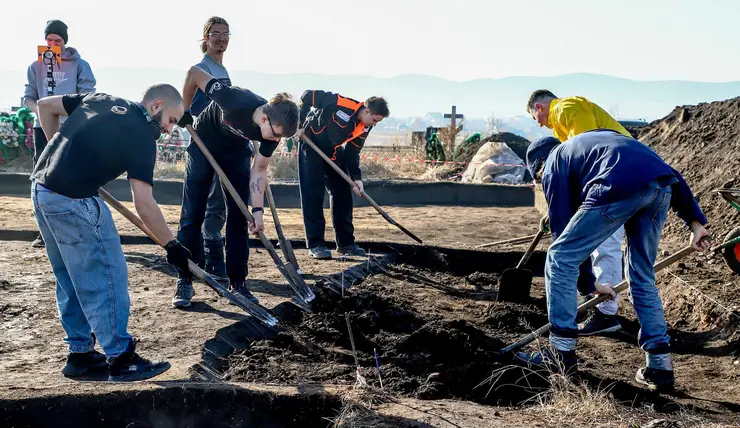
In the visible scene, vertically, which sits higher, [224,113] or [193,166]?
[224,113]

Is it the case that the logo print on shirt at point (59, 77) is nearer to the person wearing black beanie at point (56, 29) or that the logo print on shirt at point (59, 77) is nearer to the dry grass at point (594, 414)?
the person wearing black beanie at point (56, 29)

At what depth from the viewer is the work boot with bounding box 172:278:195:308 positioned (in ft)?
17.9

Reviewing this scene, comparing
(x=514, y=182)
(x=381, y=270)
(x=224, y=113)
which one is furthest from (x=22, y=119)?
(x=224, y=113)

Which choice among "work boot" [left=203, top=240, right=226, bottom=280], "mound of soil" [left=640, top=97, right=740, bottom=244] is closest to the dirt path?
"work boot" [left=203, top=240, right=226, bottom=280]

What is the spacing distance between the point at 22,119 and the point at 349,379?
14995mm

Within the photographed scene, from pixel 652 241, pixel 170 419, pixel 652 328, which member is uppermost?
pixel 652 241

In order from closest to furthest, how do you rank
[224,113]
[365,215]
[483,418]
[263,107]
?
[483,418] < [263,107] < [224,113] < [365,215]

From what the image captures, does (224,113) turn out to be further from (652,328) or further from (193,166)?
(652,328)

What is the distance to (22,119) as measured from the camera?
56.3 ft

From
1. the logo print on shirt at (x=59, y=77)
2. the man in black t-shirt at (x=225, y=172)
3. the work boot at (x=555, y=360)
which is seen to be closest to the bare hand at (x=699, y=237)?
the work boot at (x=555, y=360)

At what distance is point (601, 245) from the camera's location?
5.50m

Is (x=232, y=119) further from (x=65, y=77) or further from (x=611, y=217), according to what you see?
(x=65, y=77)

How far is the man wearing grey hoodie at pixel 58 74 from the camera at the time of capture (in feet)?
23.0

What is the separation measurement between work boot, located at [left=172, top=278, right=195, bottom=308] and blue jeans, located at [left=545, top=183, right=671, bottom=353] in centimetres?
242
